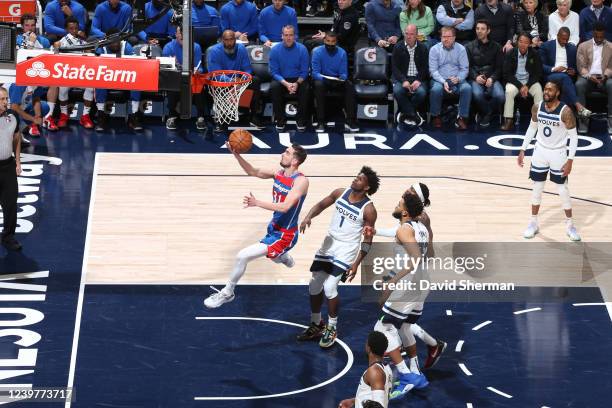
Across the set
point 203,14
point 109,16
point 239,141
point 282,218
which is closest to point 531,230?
point 282,218

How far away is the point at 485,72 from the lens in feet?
67.8

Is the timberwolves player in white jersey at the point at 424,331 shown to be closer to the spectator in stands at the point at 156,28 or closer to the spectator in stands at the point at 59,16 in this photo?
the spectator in stands at the point at 156,28

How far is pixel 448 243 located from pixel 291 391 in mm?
4264

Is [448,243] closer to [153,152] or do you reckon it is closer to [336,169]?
[336,169]

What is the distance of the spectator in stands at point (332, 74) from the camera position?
66.4 feet

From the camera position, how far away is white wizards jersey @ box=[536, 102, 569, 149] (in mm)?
15922

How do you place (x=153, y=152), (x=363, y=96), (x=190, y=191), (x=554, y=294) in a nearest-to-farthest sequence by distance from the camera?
(x=554, y=294) < (x=190, y=191) < (x=153, y=152) < (x=363, y=96)

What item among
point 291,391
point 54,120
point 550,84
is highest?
point 550,84

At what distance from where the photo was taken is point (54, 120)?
20094 millimetres

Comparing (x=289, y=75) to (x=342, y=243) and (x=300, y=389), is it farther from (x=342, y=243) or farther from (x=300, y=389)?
(x=300, y=389)

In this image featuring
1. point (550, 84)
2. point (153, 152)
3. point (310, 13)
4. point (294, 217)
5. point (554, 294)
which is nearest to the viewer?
point (294, 217)

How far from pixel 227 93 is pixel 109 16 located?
9.37ft

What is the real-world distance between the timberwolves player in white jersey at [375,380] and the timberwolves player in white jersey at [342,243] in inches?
87.3

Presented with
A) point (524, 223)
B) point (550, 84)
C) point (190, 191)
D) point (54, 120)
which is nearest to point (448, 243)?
point (524, 223)
